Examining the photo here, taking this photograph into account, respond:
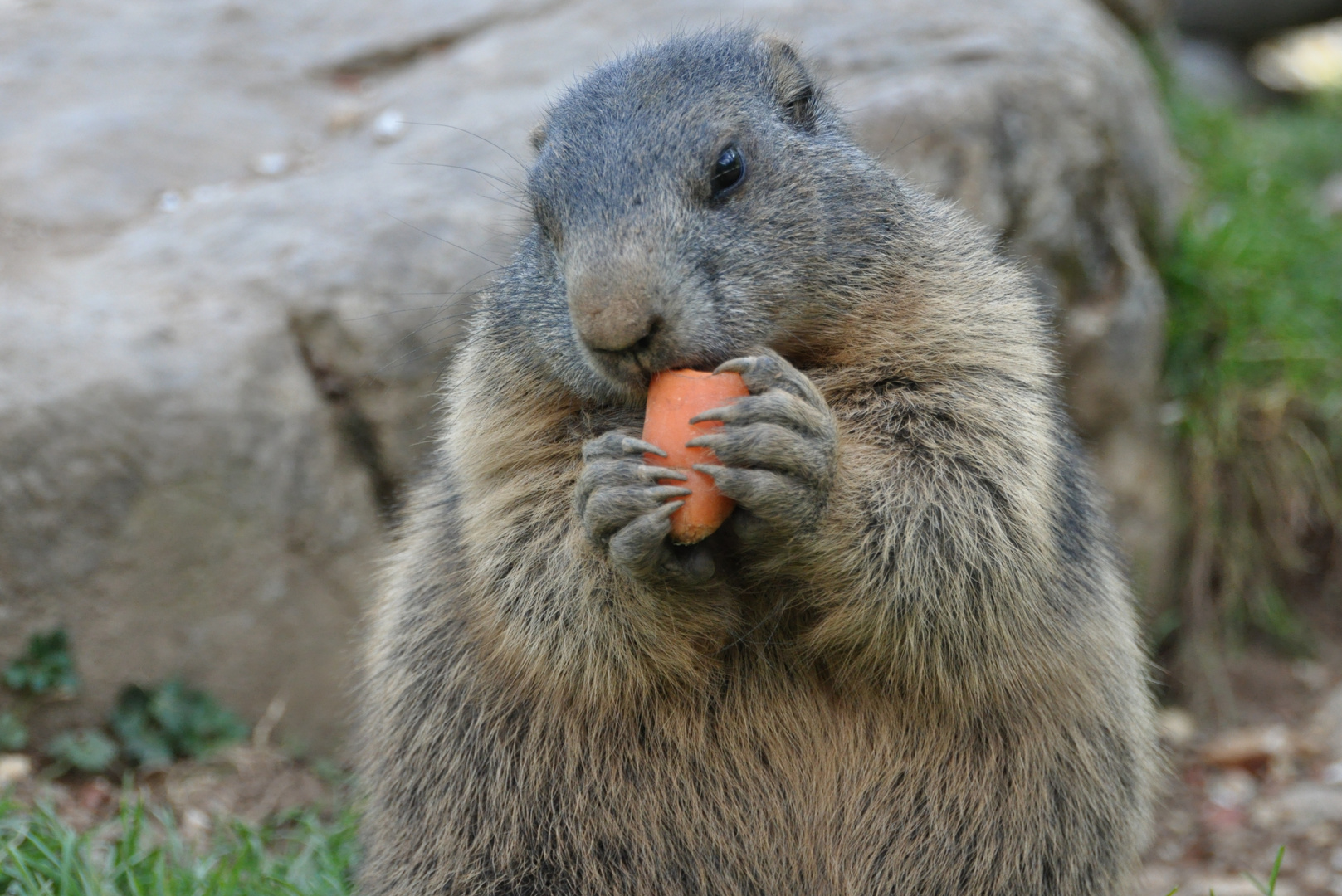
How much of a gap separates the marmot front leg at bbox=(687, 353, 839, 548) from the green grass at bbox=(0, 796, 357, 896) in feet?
8.05

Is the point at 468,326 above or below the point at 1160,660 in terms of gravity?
above

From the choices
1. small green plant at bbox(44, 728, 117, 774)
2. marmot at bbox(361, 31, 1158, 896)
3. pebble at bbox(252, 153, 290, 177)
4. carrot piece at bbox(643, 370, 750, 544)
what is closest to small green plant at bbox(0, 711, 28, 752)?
small green plant at bbox(44, 728, 117, 774)

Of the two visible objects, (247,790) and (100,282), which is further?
(100,282)

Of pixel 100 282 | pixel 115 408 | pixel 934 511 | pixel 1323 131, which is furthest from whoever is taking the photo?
pixel 1323 131

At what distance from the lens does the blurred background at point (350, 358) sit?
5328 millimetres

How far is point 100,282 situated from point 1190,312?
609cm

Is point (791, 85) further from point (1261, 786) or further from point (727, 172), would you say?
point (1261, 786)

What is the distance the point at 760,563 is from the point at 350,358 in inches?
133

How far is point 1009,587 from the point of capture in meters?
3.46

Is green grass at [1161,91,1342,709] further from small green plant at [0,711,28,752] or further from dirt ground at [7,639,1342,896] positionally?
small green plant at [0,711,28,752]

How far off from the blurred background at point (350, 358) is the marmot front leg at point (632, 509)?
6.46 ft

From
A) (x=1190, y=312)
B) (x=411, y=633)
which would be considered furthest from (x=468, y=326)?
(x=1190, y=312)

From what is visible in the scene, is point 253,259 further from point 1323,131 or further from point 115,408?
point 1323,131

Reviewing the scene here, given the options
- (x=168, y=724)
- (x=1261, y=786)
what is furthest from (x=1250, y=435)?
(x=168, y=724)
